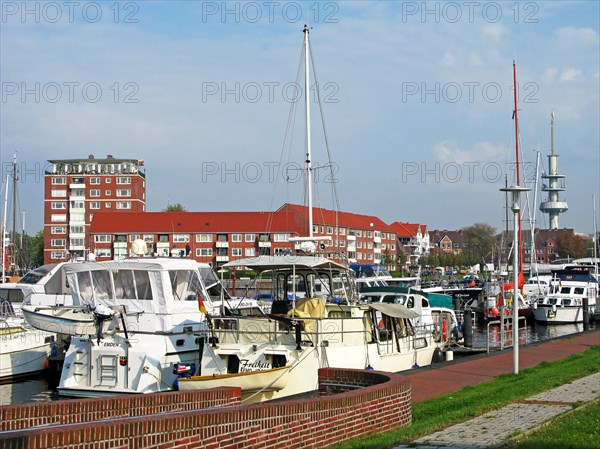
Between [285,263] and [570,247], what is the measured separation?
15883cm

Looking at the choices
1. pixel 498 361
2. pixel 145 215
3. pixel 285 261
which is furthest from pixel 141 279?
pixel 145 215

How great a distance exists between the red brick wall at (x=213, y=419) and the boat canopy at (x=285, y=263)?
25.3 ft

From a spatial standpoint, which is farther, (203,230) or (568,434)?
(203,230)

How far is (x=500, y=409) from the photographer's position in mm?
13578

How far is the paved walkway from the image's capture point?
11.0 metres

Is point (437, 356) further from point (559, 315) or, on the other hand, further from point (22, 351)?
point (559, 315)

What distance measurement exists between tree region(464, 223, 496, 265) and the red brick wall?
139m

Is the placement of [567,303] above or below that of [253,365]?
below

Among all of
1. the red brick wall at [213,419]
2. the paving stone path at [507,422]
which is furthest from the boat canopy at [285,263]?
the paving stone path at [507,422]

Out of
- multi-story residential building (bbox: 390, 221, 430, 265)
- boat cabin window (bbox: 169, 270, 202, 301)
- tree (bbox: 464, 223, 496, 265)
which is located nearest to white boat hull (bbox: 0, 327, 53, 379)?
boat cabin window (bbox: 169, 270, 202, 301)

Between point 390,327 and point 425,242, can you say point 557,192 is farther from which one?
point 390,327

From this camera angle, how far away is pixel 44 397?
82.9 ft

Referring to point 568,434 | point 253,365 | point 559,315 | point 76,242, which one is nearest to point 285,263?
point 253,365

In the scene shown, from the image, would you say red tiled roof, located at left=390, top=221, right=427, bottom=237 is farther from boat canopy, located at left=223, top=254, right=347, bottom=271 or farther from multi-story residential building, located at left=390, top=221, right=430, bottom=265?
boat canopy, located at left=223, top=254, right=347, bottom=271
